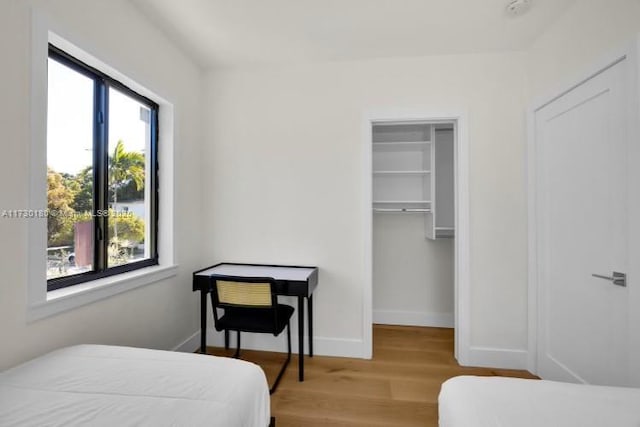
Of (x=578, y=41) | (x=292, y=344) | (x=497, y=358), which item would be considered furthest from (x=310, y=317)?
(x=578, y=41)

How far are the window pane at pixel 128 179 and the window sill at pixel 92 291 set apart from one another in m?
0.16

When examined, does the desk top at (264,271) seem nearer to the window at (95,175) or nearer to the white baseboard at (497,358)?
the window at (95,175)

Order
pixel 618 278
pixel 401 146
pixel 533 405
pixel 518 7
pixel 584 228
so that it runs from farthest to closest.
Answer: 1. pixel 401 146
2. pixel 518 7
3. pixel 584 228
4. pixel 618 278
5. pixel 533 405

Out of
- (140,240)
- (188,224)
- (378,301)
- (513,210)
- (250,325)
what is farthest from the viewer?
(378,301)

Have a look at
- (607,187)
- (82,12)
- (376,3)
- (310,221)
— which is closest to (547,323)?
(607,187)

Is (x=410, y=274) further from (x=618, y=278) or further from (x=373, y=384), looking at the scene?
(x=618, y=278)

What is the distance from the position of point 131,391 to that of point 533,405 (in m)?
1.37

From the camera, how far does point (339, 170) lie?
101 inches

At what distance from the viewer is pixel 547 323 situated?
2.13 m

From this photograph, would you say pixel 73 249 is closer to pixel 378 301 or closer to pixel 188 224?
pixel 188 224

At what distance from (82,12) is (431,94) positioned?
2447 mm

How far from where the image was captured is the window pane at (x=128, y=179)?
192cm

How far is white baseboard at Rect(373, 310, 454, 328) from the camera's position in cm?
318

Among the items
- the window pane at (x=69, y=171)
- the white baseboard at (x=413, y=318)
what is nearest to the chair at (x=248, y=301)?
the window pane at (x=69, y=171)
